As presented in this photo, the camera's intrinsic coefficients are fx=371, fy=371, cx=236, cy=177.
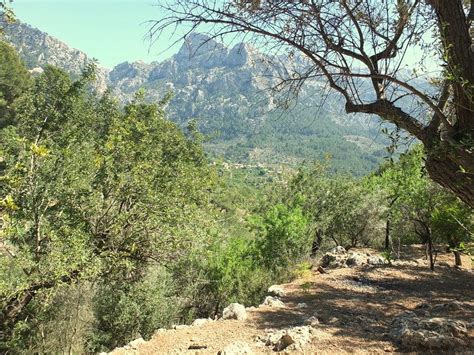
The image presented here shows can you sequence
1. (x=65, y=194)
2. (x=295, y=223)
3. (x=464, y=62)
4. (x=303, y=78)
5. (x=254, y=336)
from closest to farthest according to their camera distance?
(x=464, y=62) → (x=303, y=78) → (x=254, y=336) → (x=65, y=194) → (x=295, y=223)

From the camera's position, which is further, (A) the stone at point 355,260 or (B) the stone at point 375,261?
(B) the stone at point 375,261

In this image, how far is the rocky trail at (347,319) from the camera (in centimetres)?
700

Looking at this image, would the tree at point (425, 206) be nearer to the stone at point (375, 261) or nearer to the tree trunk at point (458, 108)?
the stone at point (375, 261)

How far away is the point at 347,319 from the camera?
924 cm

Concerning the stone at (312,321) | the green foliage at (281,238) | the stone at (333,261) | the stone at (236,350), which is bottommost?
the stone at (236,350)

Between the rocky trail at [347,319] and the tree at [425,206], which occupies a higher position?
the tree at [425,206]

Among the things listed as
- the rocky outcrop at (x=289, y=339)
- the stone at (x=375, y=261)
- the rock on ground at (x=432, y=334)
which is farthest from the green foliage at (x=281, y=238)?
the rock on ground at (x=432, y=334)

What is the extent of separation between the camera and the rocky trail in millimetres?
6996

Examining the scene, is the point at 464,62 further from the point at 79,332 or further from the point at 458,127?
the point at 79,332

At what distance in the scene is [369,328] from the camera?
8492 millimetres

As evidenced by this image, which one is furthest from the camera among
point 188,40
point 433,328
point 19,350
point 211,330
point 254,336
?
point 19,350

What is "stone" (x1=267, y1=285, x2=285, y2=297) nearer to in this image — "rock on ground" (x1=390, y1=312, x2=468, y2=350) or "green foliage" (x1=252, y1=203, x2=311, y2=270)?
"green foliage" (x1=252, y1=203, x2=311, y2=270)

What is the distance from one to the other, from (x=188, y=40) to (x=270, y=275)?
15.1 metres

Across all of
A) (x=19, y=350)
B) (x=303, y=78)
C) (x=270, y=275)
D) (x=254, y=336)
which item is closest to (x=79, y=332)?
(x=19, y=350)
